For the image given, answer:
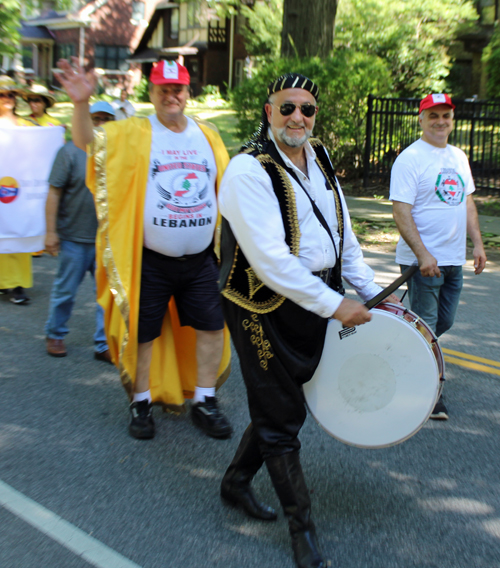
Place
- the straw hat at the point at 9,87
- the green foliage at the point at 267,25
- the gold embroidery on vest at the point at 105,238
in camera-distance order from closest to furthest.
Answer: the gold embroidery on vest at the point at 105,238 < the straw hat at the point at 9,87 < the green foliage at the point at 267,25

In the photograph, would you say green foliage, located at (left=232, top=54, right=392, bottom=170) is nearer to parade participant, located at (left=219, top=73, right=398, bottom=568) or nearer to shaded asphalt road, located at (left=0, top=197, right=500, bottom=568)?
shaded asphalt road, located at (left=0, top=197, right=500, bottom=568)

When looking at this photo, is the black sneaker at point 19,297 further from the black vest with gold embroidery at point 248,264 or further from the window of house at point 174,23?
the window of house at point 174,23

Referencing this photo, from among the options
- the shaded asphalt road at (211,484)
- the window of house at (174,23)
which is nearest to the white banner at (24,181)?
the shaded asphalt road at (211,484)

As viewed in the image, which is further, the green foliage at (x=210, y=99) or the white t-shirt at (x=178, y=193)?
the green foliage at (x=210, y=99)

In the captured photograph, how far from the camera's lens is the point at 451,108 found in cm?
439

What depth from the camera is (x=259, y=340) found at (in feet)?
9.39

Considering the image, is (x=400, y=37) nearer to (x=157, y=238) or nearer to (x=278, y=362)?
(x=157, y=238)

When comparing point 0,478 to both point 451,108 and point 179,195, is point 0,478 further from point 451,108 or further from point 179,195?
point 451,108

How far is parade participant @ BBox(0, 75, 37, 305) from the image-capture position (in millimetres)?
6727

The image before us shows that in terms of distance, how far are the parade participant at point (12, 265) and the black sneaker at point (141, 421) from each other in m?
3.17

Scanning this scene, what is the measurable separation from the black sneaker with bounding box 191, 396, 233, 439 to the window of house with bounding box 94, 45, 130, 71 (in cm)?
4245

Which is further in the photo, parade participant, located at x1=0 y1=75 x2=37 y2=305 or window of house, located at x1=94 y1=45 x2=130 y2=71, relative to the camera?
window of house, located at x1=94 y1=45 x2=130 y2=71

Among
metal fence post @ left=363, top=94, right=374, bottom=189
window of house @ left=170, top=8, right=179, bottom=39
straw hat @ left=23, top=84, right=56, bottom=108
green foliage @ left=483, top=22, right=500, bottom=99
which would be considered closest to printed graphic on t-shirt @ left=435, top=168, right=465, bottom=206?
straw hat @ left=23, top=84, right=56, bottom=108

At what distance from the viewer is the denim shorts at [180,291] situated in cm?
395
